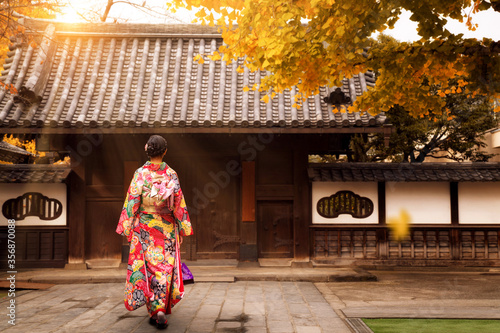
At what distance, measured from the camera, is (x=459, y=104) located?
A: 64.2ft

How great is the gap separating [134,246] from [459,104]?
59.1ft

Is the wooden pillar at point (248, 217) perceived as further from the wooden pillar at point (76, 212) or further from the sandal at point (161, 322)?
the sandal at point (161, 322)

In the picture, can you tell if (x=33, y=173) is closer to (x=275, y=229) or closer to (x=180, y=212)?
(x=275, y=229)

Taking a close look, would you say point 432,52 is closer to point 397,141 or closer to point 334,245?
point 334,245

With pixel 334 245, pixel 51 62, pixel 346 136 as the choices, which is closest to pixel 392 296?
pixel 334 245

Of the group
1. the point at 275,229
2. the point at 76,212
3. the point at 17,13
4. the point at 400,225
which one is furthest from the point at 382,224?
the point at 17,13

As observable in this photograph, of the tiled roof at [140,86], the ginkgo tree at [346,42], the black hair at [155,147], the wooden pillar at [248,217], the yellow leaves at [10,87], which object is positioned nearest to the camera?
the ginkgo tree at [346,42]

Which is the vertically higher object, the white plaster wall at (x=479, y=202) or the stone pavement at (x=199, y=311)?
the white plaster wall at (x=479, y=202)

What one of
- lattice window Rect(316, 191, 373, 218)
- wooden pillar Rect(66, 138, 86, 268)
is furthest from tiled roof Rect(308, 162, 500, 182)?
wooden pillar Rect(66, 138, 86, 268)

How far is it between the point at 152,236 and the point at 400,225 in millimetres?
6731

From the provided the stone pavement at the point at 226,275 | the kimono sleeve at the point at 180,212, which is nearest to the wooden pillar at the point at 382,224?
the stone pavement at the point at 226,275

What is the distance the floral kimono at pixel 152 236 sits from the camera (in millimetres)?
5297

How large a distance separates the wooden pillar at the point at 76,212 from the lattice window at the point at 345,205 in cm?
530

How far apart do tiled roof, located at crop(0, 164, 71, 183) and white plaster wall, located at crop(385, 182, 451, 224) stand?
289 inches
